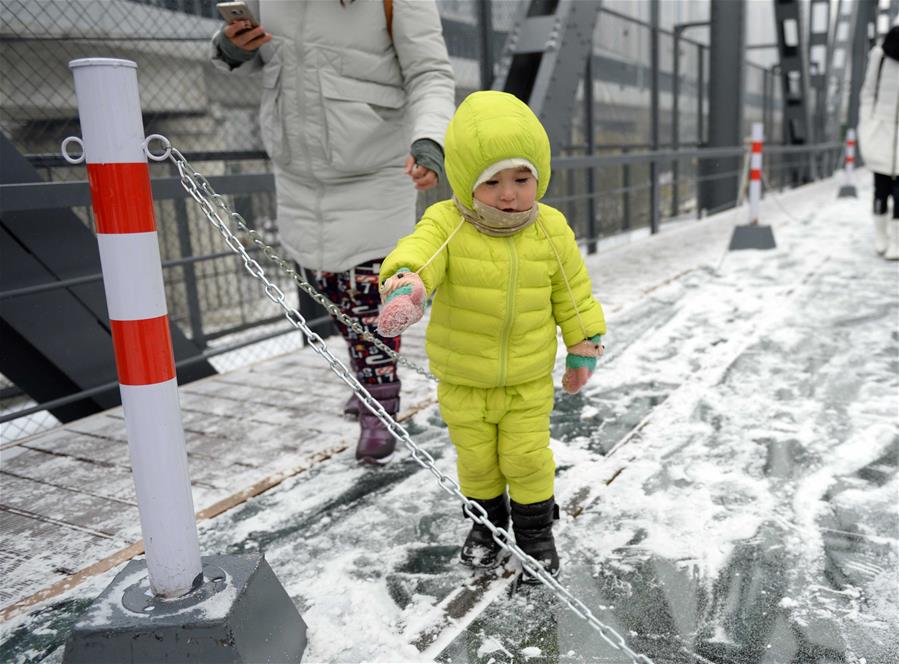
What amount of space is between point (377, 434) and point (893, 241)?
5.30 meters

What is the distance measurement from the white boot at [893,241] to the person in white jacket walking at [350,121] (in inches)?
200

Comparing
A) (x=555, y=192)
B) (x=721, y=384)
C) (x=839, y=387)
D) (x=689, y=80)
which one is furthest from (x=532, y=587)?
(x=689, y=80)

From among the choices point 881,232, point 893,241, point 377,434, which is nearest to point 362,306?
point 377,434

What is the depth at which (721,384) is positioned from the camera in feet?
10.9

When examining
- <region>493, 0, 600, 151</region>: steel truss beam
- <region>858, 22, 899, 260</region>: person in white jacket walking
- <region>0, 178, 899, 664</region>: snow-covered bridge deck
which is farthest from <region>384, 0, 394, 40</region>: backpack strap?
<region>858, 22, 899, 260</region>: person in white jacket walking

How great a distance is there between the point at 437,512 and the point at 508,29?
16.5ft

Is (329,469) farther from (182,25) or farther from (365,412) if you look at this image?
(182,25)

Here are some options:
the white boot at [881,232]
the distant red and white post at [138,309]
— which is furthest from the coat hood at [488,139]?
the white boot at [881,232]

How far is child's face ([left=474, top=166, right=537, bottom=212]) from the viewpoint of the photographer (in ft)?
5.31

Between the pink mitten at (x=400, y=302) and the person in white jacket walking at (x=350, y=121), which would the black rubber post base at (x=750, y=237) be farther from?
the pink mitten at (x=400, y=302)

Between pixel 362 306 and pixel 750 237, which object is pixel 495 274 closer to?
pixel 362 306

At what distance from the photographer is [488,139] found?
1577mm

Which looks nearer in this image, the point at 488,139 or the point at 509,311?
the point at 488,139

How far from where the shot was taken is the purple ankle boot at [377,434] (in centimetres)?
260
